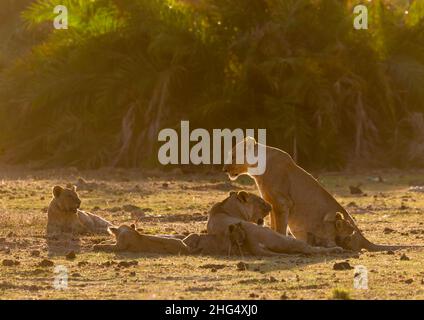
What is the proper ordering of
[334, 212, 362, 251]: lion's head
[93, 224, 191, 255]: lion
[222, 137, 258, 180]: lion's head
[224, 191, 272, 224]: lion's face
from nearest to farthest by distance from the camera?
[93, 224, 191, 255]: lion, [334, 212, 362, 251]: lion's head, [224, 191, 272, 224]: lion's face, [222, 137, 258, 180]: lion's head

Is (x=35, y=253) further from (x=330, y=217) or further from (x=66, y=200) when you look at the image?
(x=330, y=217)

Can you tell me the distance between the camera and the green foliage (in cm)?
2406

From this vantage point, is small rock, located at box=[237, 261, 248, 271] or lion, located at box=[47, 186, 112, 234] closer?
small rock, located at box=[237, 261, 248, 271]

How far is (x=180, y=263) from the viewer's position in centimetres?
1017

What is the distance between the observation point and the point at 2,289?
863 centimetres

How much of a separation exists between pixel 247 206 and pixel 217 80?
13618mm

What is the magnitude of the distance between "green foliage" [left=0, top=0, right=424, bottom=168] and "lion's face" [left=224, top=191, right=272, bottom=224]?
11.9m

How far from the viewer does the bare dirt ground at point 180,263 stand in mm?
8539

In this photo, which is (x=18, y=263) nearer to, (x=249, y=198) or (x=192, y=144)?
(x=249, y=198)

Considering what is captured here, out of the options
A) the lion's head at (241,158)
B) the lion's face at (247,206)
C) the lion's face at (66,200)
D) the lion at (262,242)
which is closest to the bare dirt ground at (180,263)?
the lion at (262,242)

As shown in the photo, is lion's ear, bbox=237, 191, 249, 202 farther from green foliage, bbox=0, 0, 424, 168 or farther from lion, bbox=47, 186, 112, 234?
green foliage, bbox=0, 0, 424, 168

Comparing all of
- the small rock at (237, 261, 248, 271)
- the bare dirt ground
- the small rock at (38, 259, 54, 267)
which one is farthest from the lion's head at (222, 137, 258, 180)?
the small rock at (38, 259, 54, 267)

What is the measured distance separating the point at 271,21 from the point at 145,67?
265 centimetres

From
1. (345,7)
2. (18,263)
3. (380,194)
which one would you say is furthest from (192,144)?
(18,263)
